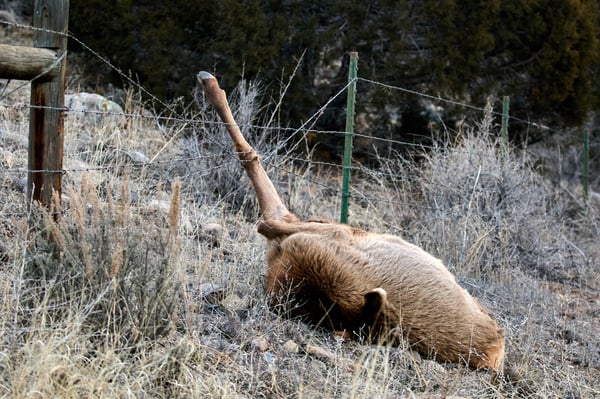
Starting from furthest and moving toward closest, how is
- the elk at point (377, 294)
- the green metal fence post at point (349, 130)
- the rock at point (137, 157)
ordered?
the rock at point (137, 157) < the green metal fence post at point (349, 130) < the elk at point (377, 294)

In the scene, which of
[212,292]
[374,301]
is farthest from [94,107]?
[374,301]

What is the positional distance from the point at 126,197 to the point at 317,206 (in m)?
4.03

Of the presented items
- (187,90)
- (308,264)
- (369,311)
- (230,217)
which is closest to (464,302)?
(369,311)

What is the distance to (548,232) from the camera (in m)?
7.48

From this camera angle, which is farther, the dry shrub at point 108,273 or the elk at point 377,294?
the elk at point 377,294

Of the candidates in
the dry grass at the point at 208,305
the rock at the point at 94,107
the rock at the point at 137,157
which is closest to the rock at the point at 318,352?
the dry grass at the point at 208,305

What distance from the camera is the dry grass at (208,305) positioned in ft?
10.5

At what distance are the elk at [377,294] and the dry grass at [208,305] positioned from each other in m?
0.11

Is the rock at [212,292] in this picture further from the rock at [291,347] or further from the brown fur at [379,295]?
the rock at [291,347]

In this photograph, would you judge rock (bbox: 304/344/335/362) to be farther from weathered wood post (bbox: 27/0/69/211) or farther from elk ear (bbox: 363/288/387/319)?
weathered wood post (bbox: 27/0/69/211)

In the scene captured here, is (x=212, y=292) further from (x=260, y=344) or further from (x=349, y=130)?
(x=349, y=130)

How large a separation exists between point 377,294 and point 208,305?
1037 millimetres

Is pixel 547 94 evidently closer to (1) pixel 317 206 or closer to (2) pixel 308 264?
(1) pixel 317 206

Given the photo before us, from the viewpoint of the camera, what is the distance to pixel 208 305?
422 cm
